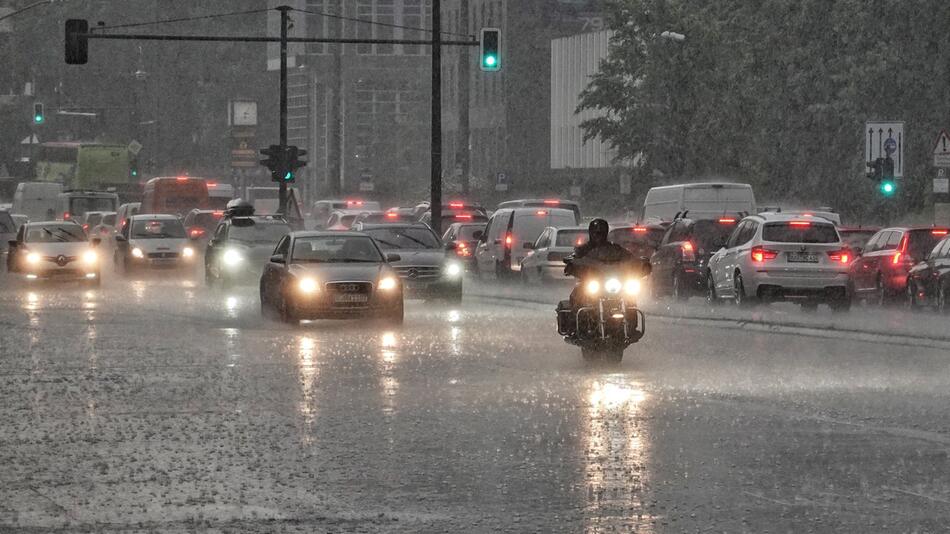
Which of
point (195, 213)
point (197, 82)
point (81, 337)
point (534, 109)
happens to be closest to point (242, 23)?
point (197, 82)

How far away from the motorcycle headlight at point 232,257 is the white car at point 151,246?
8063mm

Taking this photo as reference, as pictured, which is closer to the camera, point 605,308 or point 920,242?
point 605,308

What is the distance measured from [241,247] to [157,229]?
9.63 metres

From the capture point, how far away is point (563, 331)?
2102 cm

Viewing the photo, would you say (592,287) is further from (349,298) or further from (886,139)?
(886,139)

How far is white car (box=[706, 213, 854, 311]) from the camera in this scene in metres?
31.2

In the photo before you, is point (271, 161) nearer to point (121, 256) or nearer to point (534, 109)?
point (121, 256)

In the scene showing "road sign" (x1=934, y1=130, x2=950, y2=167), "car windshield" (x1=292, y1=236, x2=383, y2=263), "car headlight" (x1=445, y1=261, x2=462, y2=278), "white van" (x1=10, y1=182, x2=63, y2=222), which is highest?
"road sign" (x1=934, y1=130, x2=950, y2=167)

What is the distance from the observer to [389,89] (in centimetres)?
14650

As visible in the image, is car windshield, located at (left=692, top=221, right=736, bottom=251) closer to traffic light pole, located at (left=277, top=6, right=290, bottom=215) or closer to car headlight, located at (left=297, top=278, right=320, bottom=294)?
car headlight, located at (left=297, top=278, right=320, bottom=294)

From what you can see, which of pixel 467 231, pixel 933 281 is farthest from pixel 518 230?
pixel 933 281

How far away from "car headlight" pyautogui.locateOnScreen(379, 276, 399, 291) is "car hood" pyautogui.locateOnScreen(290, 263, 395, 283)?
95 millimetres

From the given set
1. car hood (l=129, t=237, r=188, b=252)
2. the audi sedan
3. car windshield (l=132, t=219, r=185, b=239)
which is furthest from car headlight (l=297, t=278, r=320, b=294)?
car windshield (l=132, t=219, r=185, b=239)

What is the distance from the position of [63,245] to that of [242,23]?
132 metres
